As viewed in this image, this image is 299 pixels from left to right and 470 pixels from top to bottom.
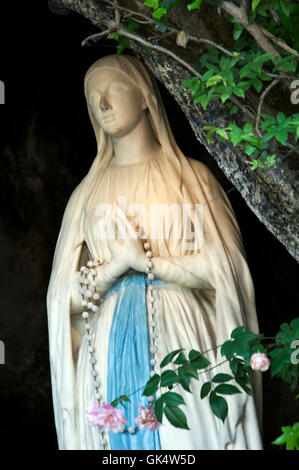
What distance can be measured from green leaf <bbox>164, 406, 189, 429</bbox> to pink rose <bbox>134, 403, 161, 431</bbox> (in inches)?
6.3

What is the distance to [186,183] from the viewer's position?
4.75 m

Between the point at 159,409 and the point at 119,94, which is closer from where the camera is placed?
the point at 159,409

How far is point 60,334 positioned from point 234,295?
2.36 feet

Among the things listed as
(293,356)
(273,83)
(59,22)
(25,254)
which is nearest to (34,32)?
(59,22)

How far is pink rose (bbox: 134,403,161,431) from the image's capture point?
4.04 metres

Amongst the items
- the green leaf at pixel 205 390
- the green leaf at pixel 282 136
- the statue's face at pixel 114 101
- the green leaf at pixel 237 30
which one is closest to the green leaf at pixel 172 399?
the green leaf at pixel 205 390

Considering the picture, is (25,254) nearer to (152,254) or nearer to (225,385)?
(152,254)

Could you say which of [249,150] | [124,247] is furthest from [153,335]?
[249,150]

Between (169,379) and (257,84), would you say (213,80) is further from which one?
(169,379)

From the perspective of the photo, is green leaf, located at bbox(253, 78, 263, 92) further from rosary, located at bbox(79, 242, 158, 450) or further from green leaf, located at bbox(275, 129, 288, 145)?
rosary, located at bbox(79, 242, 158, 450)

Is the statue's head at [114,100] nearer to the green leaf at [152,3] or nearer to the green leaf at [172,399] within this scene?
the green leaf at [152,3]

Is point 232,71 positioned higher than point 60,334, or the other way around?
point 232,71

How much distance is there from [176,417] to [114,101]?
1.44 meters

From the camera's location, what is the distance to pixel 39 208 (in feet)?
18.6
